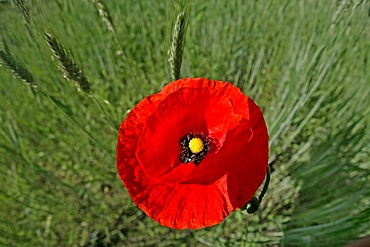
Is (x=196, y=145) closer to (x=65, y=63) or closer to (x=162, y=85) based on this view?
(x=65, y=63)

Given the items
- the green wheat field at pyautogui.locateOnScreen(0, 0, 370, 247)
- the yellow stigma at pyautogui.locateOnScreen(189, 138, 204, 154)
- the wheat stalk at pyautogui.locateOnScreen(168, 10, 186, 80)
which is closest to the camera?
the wheat stalk at pyautogui.locateOnScreen(168, 10, 186, 80)

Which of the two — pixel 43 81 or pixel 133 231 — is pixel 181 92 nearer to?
pixel 133 231

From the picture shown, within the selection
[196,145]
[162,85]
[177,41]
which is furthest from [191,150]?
[162,85]

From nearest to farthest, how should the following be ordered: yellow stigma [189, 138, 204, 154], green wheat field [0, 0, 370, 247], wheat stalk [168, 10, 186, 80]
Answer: wheat stalk [168, 10, 186, 80], yellow stigma [189, 138, 204, 154], green wheat field [0, 0, 370, 247]

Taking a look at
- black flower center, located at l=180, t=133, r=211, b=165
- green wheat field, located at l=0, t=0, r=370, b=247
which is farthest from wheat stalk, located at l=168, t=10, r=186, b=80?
green wheat field, located at l=0, t=0, r=370, b=247

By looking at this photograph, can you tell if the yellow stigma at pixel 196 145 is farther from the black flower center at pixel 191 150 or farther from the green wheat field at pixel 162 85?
the green wheat field at pixel 162 85

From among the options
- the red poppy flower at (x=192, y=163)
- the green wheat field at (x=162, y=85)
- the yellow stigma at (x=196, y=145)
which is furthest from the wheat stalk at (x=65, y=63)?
the green wheat field at (x=162, y=85)

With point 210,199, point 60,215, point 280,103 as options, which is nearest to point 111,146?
point 60,215

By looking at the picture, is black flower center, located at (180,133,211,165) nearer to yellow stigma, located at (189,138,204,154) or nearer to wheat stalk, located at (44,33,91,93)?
yellow stigma, located at (189,138,204,154)
